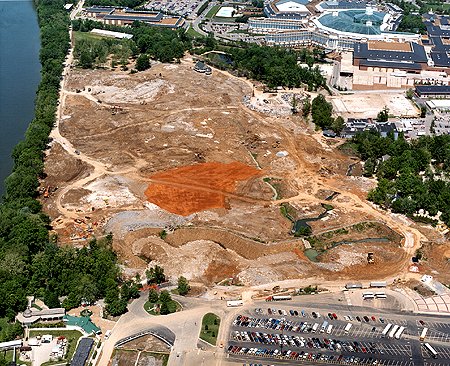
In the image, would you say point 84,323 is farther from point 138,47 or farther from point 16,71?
point 138,47

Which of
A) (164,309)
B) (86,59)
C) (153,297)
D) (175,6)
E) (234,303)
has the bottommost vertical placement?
(234,303)

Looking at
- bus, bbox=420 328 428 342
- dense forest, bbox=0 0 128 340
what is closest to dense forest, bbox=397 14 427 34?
dense forest, bbox=0 0 128 340

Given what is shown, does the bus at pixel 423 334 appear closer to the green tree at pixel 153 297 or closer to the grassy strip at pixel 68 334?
the green tree at pixel 153 297

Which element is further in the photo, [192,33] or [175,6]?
[175,6]

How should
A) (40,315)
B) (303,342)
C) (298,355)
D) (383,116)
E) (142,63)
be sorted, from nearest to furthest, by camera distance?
(298,355), (303,342), (40,315), (383,116), (142,63)

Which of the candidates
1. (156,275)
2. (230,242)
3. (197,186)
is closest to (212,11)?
(197,186)

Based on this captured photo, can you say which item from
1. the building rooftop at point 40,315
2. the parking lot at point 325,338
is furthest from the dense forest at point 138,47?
the parking lot at point 325,338

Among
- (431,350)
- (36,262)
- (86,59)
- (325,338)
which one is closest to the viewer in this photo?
(431,350)
